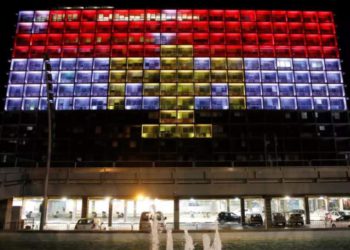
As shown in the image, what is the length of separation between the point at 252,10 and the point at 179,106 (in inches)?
1187

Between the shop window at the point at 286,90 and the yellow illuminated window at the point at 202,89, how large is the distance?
623 inches

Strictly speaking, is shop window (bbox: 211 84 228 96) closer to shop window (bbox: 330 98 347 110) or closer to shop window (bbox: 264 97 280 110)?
shop window (bbox: 264 97 280 110)

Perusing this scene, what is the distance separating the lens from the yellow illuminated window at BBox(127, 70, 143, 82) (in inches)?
3014

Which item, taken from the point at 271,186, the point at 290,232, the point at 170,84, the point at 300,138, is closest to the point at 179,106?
the point at 170,84

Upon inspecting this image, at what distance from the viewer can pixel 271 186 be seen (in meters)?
35.9

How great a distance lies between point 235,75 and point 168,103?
646 inches

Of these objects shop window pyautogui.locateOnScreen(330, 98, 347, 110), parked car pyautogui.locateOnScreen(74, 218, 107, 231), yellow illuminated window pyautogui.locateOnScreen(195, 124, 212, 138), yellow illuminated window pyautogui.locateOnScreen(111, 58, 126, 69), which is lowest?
parked car pyautogui.locateOnScreen(74, 218, 107, 231)

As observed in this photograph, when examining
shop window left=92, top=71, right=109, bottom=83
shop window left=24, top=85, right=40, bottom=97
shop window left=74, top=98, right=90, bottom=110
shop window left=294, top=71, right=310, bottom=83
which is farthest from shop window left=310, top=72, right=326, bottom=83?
shop window left=24, top=85, right=40, bottom=97

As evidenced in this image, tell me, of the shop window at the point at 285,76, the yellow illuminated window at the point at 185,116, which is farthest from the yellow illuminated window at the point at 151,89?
the shop window at the point at 285,76

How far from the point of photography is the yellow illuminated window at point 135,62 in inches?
3059

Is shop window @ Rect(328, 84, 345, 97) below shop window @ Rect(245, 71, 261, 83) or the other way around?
below

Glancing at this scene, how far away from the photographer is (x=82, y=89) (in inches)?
3000

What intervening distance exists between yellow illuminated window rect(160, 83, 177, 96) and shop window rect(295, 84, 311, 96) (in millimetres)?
27091

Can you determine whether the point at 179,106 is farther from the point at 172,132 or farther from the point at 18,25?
the point at 18,25
